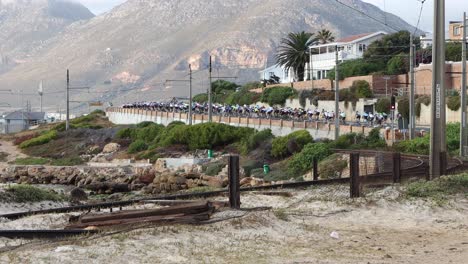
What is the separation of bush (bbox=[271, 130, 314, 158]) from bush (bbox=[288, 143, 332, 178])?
6.44 meters

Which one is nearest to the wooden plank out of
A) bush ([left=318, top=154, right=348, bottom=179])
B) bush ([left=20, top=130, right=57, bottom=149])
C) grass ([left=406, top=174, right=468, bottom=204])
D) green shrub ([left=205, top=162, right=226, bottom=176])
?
grass ([left=406, top=174, right=468, bottom=204])

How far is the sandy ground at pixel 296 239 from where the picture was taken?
12.7 m

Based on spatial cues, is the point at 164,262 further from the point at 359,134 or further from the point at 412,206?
the point at 359,134

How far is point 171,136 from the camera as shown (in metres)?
74.3

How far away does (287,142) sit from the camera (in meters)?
54.6

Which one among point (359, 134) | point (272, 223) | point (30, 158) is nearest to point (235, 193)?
point (272, 223)

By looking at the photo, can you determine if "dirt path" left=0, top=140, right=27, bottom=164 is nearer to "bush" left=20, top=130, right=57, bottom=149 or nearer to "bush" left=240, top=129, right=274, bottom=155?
"bush" left=20, top=130, right=57, bottom=149

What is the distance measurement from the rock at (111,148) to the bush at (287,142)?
30391 mm

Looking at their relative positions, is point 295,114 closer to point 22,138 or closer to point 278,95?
point 278,95

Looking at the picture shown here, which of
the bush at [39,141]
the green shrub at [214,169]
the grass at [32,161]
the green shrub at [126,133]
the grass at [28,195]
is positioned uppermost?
the green shrub at [126,133]

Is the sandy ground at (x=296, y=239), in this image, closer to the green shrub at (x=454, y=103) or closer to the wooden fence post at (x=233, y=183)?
the wooden fence post at (x=233, y=183)

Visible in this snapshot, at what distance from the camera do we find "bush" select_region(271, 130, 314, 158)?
5394 centimetres

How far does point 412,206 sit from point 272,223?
15.0 feet

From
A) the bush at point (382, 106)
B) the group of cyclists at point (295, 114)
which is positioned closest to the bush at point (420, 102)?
the group of cyclists at point (295, 114)
